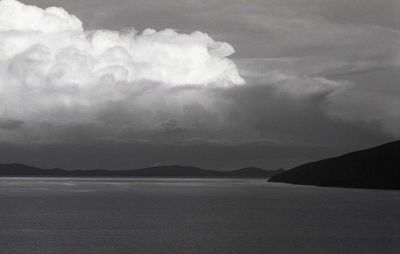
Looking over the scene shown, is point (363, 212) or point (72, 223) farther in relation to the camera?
point (363, 212)

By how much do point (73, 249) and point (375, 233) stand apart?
165 feet

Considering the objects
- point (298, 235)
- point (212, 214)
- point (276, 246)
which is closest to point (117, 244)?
point (276, 246)

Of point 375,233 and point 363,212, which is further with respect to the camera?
point 363,212

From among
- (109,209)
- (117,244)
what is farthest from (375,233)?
(109,209)

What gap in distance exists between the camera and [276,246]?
87.3 meters

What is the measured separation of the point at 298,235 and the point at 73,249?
36.3 m

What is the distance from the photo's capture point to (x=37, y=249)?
83312mm

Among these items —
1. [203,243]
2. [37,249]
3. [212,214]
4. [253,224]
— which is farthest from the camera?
[212,214]

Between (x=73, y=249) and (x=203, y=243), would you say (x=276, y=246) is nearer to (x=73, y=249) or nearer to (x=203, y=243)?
(x=203, y=243)

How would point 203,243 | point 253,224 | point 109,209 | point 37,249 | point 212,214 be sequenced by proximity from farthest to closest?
point 109,209, point 212,214, point 253,224, point 203,243, point 37,249

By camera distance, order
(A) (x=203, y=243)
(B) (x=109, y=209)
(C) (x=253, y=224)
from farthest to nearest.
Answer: (B) (x=109, y=209), (C) (x=253, y=224), (A) (x=203, y=243)

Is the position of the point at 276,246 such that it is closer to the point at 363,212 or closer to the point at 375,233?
the point at 375,233

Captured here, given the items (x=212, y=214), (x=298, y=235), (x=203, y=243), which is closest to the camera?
(x=203, y=243)

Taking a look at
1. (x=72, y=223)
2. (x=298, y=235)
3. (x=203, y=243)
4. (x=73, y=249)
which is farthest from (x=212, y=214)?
(x=73, y=249)
